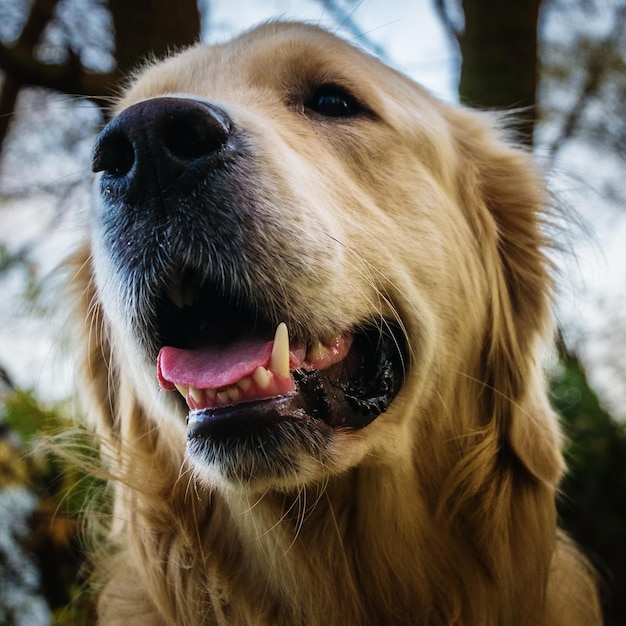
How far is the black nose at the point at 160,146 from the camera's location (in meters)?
1.33

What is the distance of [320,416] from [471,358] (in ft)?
2.60

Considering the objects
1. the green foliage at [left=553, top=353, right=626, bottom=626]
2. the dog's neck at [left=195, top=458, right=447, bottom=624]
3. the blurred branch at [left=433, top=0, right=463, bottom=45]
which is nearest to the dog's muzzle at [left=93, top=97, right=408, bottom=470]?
the dog's neck at [left=195, top=458, right=447, bottom=624]

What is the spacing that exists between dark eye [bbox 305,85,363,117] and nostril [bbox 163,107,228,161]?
593mm

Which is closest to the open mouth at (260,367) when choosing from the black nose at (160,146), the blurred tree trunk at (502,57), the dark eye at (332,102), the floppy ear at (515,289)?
the black nose at (160,146)

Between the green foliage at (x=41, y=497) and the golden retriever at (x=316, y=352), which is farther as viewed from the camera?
the green foliage at (x=41, y=497)

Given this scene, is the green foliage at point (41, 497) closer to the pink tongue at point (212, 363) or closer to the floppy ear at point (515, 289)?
the pink tongue at point (212, 363)

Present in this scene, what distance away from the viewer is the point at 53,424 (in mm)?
3766

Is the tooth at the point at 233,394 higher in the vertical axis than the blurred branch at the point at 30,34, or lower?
lower

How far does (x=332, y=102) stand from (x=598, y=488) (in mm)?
3806

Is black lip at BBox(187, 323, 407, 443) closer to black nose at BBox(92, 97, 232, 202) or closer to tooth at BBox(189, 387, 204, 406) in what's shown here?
tooth at BBox(189, 387, 204, 406)

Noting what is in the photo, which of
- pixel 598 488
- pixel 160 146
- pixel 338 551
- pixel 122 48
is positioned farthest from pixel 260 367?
pixel 598 488

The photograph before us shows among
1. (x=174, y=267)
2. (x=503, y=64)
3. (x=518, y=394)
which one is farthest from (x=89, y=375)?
(x=503, y=64)

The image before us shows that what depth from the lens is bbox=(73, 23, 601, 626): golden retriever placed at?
141cm

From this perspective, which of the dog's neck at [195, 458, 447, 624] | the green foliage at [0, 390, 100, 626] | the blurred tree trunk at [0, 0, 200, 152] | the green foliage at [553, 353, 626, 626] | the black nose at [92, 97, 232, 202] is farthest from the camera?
the green foliage at [553, 353, 626, 626]
